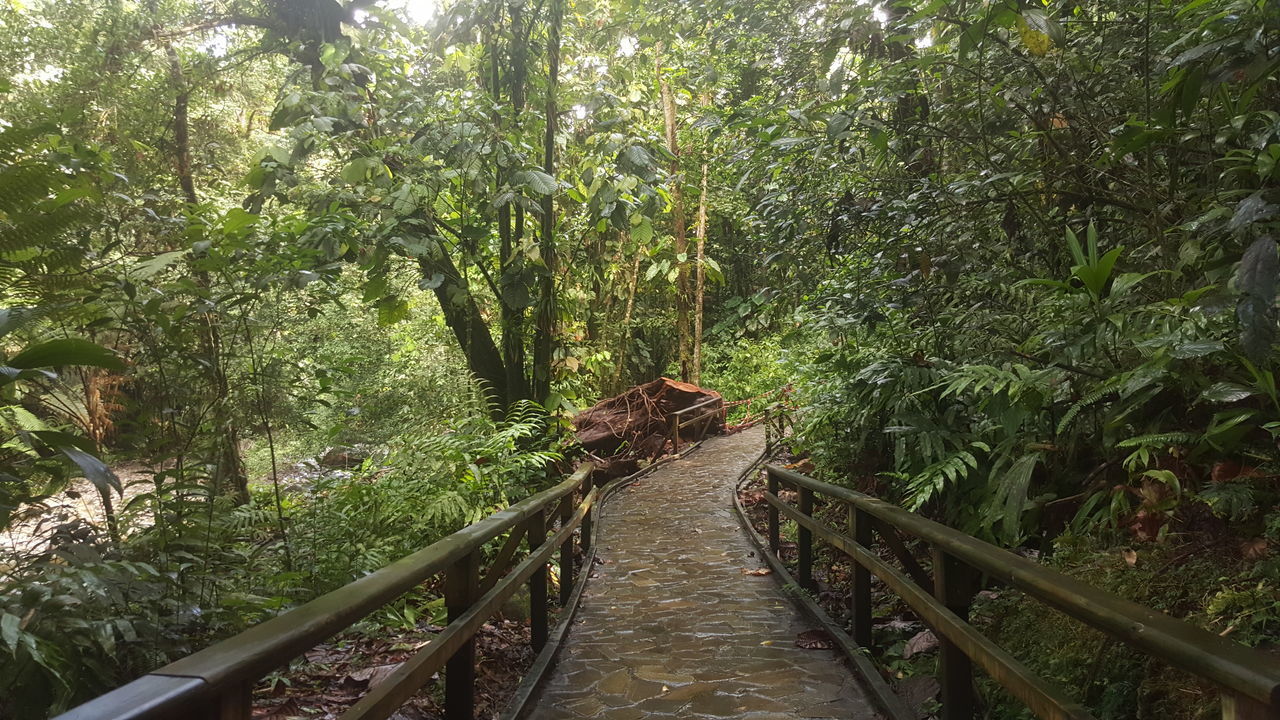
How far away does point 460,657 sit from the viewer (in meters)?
2.93

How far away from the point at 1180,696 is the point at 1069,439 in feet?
5.00

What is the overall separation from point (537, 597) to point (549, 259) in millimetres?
Answer: 3923

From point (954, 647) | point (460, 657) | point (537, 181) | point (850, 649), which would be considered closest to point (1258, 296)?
point (954, 647)

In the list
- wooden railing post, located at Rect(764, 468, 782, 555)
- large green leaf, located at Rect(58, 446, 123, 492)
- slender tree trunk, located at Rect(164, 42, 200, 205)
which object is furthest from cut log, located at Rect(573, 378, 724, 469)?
large green leaf, located at Rect(58, 446, 123, 492)

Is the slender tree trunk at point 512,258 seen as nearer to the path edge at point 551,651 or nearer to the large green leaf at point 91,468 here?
the path edge at point 551,651

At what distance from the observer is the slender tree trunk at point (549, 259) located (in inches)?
284

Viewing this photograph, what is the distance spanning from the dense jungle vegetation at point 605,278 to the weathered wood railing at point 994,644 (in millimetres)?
483

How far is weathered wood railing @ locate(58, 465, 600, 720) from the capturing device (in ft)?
3.97

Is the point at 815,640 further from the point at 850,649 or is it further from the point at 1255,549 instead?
the point at 1255,549

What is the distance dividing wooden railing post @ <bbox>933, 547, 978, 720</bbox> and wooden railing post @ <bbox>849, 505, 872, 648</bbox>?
1184mm

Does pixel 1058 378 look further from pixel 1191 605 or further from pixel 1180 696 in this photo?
pixel 1180 696

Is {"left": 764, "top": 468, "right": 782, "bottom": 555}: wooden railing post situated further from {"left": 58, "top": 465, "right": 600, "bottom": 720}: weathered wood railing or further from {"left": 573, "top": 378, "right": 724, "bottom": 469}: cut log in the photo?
{"left": 573, "top": 378, "right": 724, "bottom": 469}: cut log

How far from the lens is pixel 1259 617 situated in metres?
2.40

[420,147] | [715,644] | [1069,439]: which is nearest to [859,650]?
[715,644]
